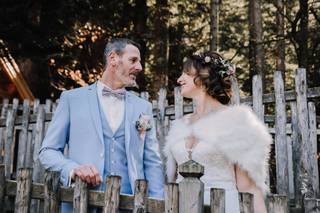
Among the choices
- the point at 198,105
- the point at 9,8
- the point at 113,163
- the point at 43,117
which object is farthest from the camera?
the point at 9,8

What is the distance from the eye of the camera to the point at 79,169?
2377mm

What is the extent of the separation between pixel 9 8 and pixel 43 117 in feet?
10.1

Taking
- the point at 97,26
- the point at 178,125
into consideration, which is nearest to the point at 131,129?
the point at 178,125

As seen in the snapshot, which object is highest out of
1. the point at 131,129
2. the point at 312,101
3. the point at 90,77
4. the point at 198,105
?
the point at 90,77

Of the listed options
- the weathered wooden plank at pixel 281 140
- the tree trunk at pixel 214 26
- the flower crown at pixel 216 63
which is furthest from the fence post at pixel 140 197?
the tree trunk at pixel 214 26

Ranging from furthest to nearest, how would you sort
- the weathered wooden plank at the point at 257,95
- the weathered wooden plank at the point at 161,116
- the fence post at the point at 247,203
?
the weathered wooden plank at the point at 161,116 → the weathered wooden plank at the point at 257,95 → the fence post at the point at 247,203

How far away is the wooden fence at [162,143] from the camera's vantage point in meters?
2.19

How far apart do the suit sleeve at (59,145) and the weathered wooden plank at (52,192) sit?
68 mm

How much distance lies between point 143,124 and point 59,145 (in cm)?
55

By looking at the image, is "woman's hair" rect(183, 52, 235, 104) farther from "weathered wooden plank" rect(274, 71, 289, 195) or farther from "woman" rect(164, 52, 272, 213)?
"weathered wooden plank" rect(274, 71, 289, 195)

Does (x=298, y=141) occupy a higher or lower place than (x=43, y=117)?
lower

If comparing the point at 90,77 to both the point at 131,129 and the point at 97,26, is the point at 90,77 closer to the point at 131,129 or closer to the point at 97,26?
the point at 97,26

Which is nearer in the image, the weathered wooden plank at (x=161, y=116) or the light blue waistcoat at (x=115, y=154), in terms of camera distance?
the light blue waistcoat at (x=115, y=154)

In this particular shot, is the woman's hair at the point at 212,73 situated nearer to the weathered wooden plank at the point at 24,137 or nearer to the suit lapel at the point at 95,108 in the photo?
the suit lapel at the point at 95,108
